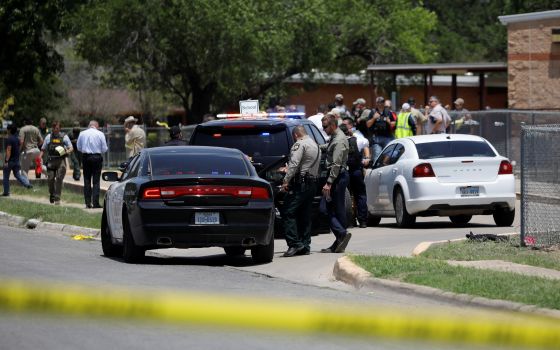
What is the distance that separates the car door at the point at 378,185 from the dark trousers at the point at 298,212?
513 centimetres

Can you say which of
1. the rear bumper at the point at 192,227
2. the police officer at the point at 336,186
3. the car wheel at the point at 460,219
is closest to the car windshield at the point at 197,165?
the rear bumper at the point at 192,227

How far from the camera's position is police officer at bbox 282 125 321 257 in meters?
17.0

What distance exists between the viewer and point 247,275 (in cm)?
1466

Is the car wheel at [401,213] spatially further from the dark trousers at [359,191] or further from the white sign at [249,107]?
the white sign at [249,107]

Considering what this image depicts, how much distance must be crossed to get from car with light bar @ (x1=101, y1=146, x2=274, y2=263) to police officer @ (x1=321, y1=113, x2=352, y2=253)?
1.44 metres

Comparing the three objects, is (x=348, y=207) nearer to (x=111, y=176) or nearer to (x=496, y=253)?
(x=111, y=176)

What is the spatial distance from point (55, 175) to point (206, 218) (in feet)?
44.3

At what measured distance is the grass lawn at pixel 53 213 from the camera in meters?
22.7

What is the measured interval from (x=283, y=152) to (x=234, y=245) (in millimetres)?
3764

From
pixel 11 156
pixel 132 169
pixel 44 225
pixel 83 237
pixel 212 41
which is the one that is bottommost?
pixel 44 225

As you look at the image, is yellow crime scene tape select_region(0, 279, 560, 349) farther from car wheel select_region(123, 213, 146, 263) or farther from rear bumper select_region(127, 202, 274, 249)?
car wheel select_region(123, 213, 146, 263)

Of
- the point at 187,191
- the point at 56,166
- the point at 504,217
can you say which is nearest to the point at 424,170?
the point at 504,217

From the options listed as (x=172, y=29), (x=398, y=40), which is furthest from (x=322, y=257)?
(x=398, y=40)

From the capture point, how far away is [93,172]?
26.7 meters
